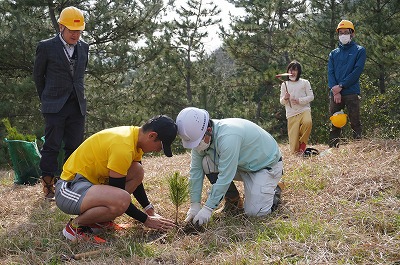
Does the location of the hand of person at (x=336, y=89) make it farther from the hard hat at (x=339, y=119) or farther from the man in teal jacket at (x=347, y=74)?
the hard hat at (x=339, y=119)

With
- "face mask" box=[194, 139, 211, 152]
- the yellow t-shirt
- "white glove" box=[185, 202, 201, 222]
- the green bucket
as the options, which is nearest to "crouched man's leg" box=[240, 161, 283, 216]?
"white glove" box=[185, 202, 201, 222]

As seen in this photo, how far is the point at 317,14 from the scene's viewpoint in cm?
1248

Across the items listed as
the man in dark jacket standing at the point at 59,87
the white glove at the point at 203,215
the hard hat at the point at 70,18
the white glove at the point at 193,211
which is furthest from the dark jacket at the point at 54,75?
the white glove at the point at 203,215

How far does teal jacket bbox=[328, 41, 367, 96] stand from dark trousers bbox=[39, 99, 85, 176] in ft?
10.3

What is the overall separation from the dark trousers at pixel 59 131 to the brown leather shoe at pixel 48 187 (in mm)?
65

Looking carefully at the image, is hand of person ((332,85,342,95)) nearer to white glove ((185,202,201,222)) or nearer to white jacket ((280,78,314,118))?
white jacket ((280,78,314,118))

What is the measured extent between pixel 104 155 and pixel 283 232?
4.08 ft

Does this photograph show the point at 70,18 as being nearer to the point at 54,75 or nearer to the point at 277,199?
the point at 54,75

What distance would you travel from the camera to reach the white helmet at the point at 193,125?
9.48 feet

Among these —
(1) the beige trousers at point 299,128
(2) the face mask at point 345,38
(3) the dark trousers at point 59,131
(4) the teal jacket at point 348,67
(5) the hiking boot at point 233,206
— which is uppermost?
(2) the face mask at point 345,38

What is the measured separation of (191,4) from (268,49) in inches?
168

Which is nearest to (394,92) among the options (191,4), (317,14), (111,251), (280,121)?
(317,14)

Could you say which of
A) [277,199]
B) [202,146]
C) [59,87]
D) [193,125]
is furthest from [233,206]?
[59,87]

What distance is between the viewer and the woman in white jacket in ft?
17.6
